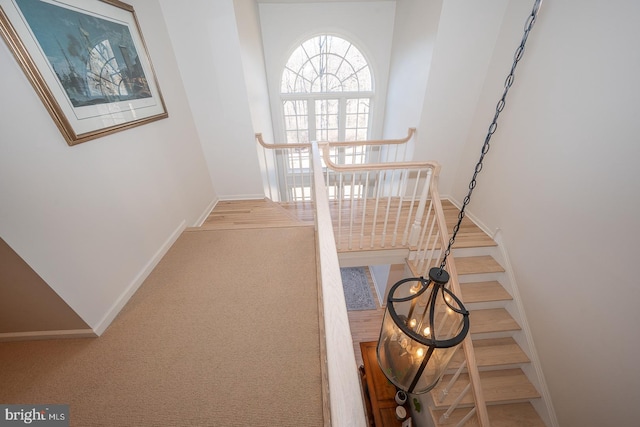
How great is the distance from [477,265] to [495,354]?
81 cm

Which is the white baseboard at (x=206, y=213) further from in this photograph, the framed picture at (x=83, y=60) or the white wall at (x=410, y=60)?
the white wall at (x=410, y=60)

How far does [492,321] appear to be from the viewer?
210 cm

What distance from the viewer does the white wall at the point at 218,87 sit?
2.09 metres

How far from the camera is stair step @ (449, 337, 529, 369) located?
76.8 inches

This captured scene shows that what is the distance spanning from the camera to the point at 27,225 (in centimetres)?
98

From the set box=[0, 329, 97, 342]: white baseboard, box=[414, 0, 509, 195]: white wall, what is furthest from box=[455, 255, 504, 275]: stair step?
box=[0, 329, 97, 342]: white baseboard

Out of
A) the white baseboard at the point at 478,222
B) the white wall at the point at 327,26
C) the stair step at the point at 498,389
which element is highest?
the white wall at the point at 327,26

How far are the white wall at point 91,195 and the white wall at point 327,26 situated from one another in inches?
84.1

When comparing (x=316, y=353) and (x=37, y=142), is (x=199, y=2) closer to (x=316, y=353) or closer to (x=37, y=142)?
(x=37, y=142)

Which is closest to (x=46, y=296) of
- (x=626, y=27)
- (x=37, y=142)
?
(x=37, y=142)

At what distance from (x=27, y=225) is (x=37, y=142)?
39 centimetres

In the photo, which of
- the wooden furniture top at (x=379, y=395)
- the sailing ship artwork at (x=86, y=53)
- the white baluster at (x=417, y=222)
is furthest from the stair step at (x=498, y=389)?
the sailing ship artwork at (x=86, y=53)

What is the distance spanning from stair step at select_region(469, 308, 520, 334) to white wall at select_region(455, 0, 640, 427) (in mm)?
173

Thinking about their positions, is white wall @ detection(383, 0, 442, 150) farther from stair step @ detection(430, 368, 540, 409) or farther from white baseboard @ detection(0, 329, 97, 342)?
white baseboard @ detection(0, 329, 97, 342)
